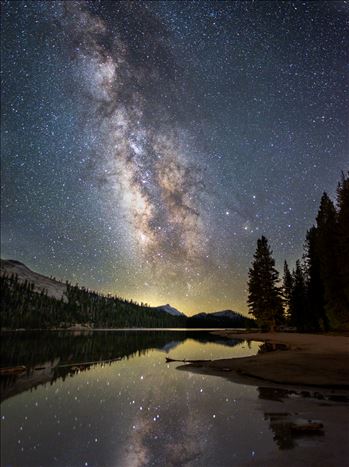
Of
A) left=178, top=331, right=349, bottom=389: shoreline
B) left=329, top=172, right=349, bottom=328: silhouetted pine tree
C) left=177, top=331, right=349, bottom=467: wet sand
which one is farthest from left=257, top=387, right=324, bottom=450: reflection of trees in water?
left=329, top=172, right=349, bottom=328: silhouetted pine tree

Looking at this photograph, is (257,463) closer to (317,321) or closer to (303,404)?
(303,404)

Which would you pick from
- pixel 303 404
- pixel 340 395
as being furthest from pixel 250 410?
pixel 340 395

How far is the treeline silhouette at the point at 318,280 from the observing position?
144ft

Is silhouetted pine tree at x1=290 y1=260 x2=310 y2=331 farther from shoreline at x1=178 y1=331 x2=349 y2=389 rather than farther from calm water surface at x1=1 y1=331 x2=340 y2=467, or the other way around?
calm water surface at x1=1 y1=331 x2=340 y2=467

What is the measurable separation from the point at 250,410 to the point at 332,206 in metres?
49.0

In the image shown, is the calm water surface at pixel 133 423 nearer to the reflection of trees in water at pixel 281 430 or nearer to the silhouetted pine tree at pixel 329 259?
the reflection of trees in water at pixel 281 430

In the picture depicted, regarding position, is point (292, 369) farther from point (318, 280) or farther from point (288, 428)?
point (318, 280)

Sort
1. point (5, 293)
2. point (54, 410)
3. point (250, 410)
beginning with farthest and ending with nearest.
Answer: point (5, 293), point (54, 410), point (250, 410)

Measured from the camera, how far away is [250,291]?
6662cm

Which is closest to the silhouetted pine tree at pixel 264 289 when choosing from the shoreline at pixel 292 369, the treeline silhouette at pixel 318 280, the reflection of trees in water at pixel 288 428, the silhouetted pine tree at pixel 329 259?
the treeline silhouette at pixel 318 280

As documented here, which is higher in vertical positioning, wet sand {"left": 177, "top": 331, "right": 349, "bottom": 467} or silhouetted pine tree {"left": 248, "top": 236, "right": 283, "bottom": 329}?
silhouetted pine tree {"left": 248, "top": 236, "right": 283, "bottom": 329}

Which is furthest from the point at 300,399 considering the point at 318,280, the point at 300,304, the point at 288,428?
the point at 300,304

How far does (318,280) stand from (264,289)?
9.87 meters

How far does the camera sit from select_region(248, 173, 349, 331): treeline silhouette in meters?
43.8
